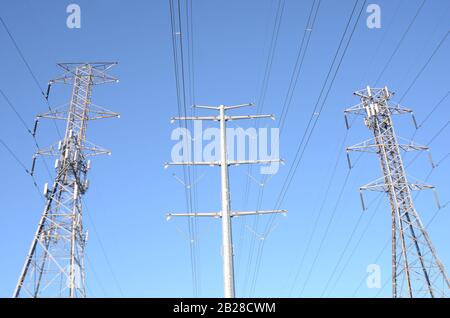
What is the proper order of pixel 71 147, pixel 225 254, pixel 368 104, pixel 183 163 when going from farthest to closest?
1. pixel 368 104
2. pixel 71 147
3. pixel 183 163
4. pixel 225 254

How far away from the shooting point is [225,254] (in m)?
17.4

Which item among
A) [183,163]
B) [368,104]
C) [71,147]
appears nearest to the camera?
[183,163]

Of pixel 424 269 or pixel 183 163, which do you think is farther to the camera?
pixel 424 269

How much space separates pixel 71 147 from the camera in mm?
31266
